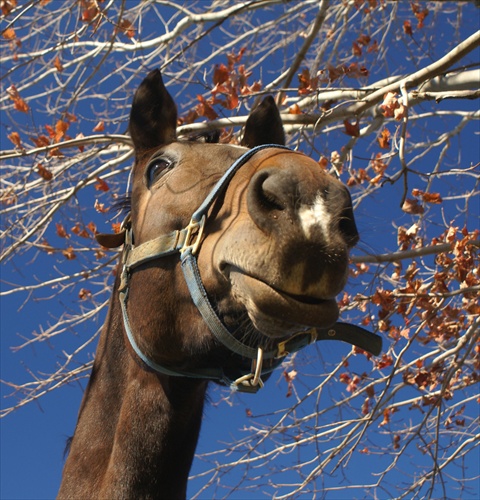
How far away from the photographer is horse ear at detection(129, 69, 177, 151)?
10.1 ft

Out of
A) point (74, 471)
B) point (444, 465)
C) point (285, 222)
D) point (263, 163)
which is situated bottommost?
point (74, 471)

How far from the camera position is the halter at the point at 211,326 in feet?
7.52

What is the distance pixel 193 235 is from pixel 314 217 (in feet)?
1.86

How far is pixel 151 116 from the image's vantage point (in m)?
3.08

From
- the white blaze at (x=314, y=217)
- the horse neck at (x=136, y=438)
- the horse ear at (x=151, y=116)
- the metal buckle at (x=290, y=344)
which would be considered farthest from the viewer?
the horse ear at (x=151, y=116)

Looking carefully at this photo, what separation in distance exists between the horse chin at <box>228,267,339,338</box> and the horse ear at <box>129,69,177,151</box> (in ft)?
3.86

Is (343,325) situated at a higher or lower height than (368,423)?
lower

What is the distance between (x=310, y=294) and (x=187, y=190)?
2.54ft

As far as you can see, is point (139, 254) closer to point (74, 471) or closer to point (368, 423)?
point (74, 471)

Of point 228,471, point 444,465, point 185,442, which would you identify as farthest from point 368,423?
point 185,442

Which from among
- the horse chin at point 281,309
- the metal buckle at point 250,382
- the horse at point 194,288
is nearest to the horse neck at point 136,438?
the horse at point 194,288

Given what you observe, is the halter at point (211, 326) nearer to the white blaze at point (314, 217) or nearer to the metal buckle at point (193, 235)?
the metal buckle at point (193, 235)

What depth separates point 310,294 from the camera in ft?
6.68

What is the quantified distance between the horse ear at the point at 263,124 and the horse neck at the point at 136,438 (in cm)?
110
